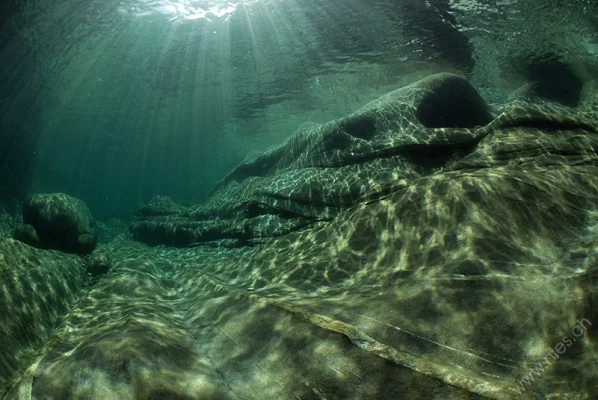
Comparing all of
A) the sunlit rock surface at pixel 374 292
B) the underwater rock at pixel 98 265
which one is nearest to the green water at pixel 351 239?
the sunlit rock surface at pixel 374 292

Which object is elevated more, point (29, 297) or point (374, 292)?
point (374, 292)

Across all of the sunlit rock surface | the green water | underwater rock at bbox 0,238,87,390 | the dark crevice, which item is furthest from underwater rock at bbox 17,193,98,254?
the dark crevice

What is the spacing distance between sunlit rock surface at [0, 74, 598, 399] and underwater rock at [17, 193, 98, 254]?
153 cm

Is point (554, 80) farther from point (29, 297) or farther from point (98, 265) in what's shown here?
point (29, 297)

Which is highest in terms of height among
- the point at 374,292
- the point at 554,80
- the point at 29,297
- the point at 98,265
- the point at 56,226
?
the point at 554,80

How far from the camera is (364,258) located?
497 centimetres

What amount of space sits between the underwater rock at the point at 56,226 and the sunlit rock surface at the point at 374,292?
1.53m

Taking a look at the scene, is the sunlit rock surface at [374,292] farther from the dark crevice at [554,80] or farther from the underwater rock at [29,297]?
the dark crevice at [554,80]

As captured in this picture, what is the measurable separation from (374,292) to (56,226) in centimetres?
1091

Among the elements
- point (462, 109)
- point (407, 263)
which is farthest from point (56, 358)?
point (462, 109)

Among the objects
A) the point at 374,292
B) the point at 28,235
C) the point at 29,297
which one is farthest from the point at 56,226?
the point at 374,292

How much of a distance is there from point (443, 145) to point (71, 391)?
8209 millimetres

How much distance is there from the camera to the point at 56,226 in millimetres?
9914

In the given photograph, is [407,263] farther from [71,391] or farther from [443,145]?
[443,145]
